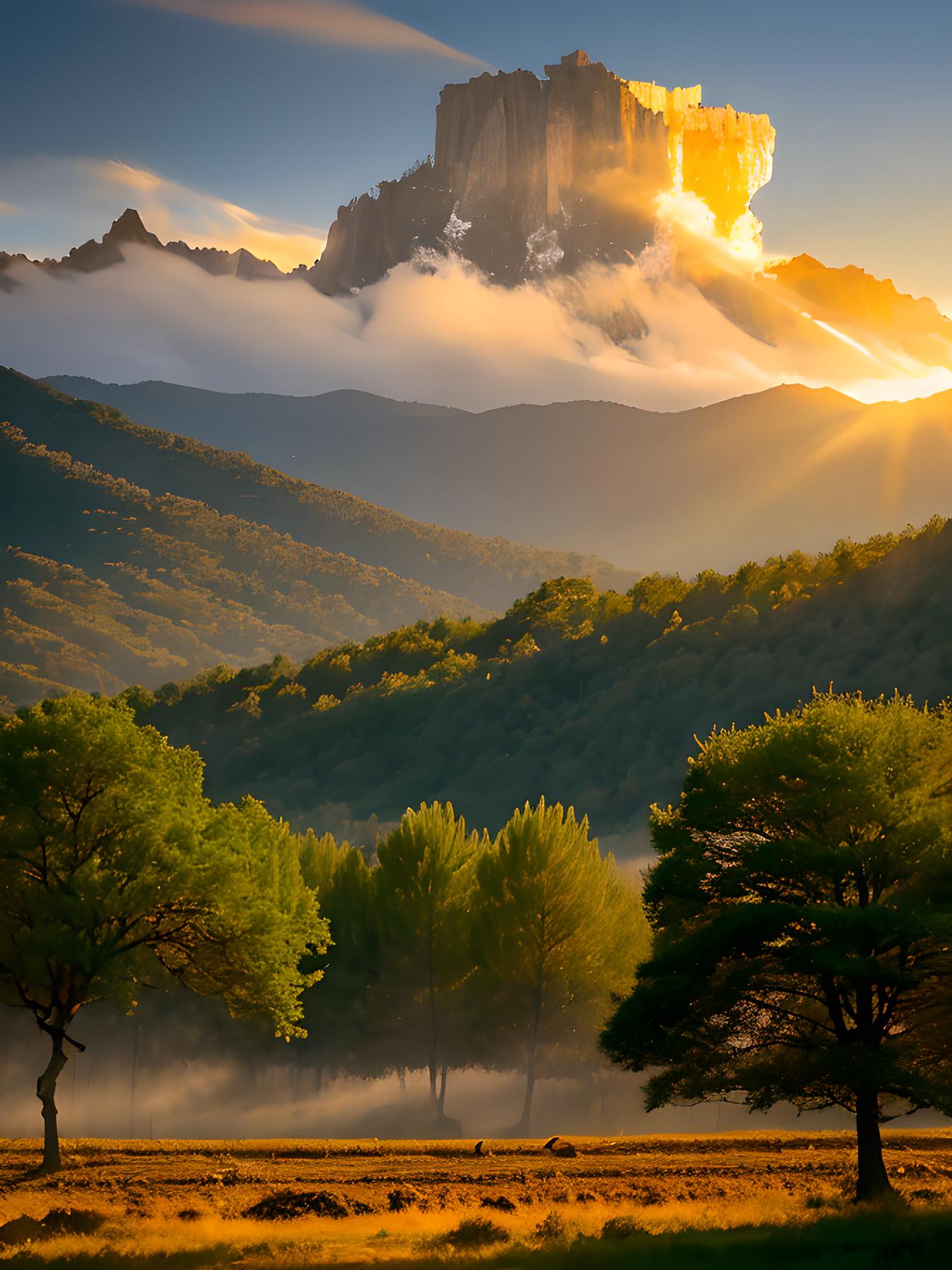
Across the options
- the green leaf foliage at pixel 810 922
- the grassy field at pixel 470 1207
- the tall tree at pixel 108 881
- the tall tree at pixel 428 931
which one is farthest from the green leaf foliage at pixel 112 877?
the tall tree at pixel 428 931

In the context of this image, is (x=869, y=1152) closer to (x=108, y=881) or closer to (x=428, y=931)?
(x=108, y=881)

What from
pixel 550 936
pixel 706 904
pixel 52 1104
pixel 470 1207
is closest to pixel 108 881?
pixel 52 1104

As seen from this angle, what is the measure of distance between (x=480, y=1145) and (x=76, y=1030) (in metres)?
47.6

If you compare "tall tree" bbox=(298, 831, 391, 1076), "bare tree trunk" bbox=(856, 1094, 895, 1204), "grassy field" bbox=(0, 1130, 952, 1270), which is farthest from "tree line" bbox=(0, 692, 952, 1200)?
"tall tree" bbox=(298, 831, 391, 1076)

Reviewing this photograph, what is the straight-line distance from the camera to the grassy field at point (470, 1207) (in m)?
26.4

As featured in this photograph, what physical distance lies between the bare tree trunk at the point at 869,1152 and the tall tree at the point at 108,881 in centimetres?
1786

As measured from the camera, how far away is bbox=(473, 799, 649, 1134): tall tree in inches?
2857

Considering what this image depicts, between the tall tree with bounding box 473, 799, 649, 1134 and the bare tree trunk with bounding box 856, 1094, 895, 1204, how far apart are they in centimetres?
3903

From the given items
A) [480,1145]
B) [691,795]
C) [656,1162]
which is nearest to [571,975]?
[480,1145]

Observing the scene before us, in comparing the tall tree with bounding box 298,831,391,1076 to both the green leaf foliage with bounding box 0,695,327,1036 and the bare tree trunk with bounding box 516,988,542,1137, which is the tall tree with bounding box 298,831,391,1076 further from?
the green leaf foliage with bounding box 0,695,327,1036

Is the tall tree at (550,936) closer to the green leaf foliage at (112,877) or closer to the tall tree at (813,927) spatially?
the green leaf foliage at (112,877)

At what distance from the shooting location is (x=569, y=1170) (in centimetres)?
4000

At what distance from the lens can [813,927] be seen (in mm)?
33688

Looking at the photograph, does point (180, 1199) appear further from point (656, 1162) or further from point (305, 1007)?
point (305, 1007)
